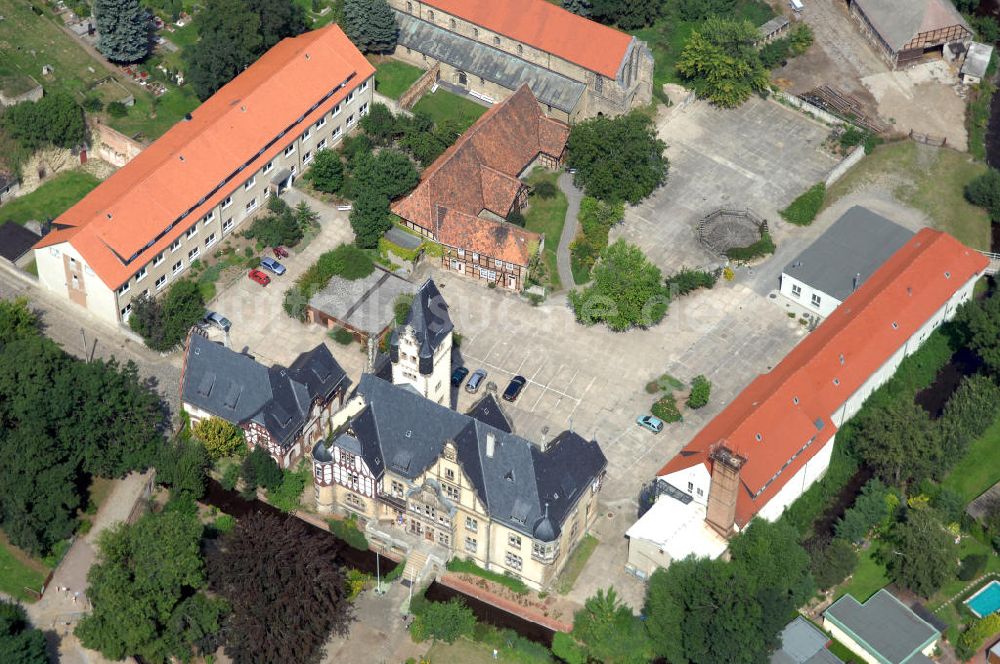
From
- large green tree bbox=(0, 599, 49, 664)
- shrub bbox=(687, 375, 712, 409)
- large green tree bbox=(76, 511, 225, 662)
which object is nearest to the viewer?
large green tree bbox=(0, 599, 49, 664)

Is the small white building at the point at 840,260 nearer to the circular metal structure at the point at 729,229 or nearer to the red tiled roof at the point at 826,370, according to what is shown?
the red tiled roof at the point at 826,370

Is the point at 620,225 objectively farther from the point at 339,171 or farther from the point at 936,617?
the point at 936,617

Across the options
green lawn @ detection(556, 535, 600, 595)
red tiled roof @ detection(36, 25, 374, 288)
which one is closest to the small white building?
green lawn @ detection(556, 535, 600, 595)

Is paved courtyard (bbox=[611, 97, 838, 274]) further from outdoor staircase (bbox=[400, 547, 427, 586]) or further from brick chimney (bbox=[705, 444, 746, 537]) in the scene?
outdoor staircase (bbox=[400, 547, 427, 586])

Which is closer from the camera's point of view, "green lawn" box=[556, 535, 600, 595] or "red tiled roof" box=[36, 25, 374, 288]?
"green lawn" box=[556, 535, 600, 595]

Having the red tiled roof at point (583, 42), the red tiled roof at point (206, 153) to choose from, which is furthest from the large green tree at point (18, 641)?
the red tiled roof at point (583, 42)

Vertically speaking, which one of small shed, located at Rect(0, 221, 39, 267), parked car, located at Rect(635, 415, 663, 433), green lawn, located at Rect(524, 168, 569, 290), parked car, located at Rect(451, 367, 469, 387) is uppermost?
parked car, located at Rect(635, 415, 663, 433)

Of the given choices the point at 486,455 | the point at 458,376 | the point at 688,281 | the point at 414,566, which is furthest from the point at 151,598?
the point at 688,281
